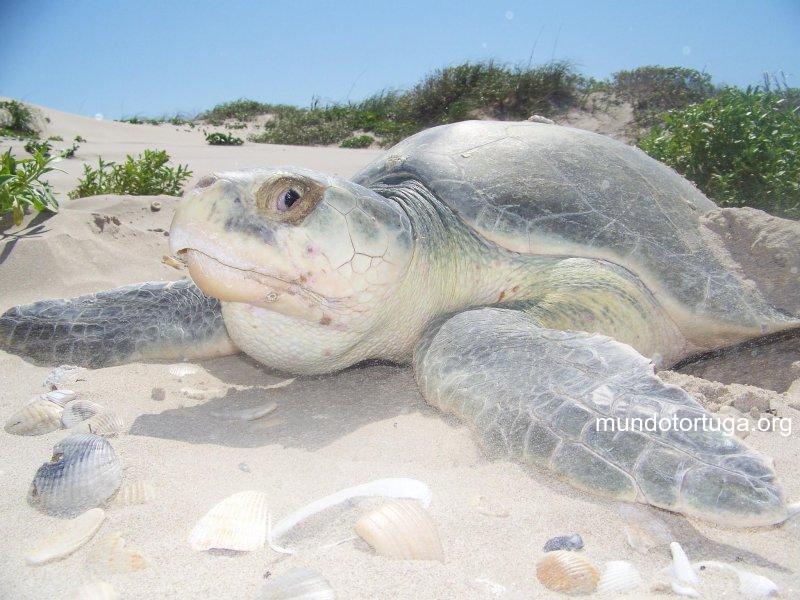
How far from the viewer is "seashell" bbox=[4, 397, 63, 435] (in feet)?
4.81

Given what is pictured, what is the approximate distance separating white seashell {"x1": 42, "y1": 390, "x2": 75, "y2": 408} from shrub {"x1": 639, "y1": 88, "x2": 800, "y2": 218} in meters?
3.38

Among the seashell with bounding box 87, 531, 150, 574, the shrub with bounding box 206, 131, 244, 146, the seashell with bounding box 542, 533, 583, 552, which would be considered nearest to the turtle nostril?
the seashell with bounding box 87, 531, 150, 574

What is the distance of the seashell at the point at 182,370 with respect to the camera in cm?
200

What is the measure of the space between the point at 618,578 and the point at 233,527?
66cm

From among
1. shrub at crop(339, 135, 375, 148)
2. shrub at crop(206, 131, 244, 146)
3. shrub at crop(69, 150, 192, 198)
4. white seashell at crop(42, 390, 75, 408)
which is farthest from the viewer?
shrub at crop(339, 135, 375, 148)

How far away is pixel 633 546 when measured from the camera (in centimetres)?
98

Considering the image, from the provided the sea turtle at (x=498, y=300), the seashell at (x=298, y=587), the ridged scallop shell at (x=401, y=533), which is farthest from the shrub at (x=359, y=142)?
the seashell at (x=298, y=587)

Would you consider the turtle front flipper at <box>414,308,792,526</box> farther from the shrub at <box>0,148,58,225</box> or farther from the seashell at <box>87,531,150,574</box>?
the shrub at <box>0,148,58,225</box>

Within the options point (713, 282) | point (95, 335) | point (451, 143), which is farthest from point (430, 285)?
point (95, 335)

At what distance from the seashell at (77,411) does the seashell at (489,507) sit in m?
1.09

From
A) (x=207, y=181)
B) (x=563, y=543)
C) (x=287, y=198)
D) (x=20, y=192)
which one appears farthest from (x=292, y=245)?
(x=20, y=192)

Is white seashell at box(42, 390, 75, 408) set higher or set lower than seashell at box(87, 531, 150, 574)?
lower

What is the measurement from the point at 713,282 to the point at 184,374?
76.2 inches

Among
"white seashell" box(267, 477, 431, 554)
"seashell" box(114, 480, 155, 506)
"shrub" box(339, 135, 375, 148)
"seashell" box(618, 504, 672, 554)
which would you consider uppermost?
"shrub" box(339, 135, 375, 148)
